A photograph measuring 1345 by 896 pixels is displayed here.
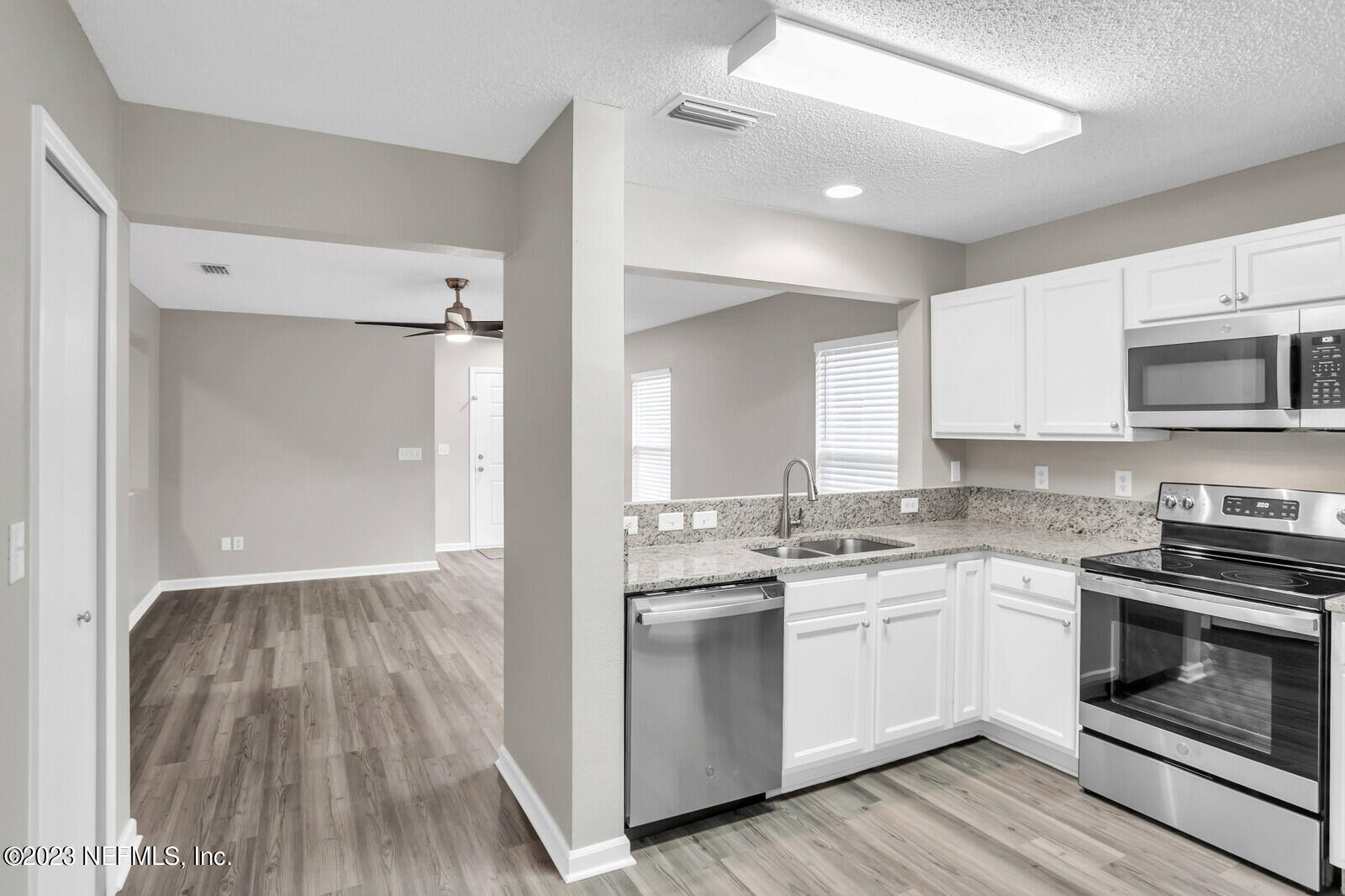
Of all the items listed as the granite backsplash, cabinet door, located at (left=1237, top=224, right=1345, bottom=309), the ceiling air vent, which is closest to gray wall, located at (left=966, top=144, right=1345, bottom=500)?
the granite backsplash

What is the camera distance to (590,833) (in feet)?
7.71

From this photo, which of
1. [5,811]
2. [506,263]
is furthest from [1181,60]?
[5,811]

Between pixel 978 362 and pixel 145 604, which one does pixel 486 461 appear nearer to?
pixel 145 604

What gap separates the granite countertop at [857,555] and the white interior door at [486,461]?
555cm

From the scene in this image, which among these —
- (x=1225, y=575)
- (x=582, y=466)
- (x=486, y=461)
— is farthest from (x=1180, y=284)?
(x=486, y=461)

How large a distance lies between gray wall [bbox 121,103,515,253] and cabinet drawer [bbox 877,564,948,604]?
196 centimetres

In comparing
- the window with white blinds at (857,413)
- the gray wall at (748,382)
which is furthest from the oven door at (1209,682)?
the gray wall at (748,382)

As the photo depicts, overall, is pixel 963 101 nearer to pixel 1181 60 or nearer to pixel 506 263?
pixel 1181 60

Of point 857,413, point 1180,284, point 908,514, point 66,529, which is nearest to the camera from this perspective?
point 66,529

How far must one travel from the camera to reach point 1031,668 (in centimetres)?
300

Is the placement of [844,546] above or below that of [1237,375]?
below

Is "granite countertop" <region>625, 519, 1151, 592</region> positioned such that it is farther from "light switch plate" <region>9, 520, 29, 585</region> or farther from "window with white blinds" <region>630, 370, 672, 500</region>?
"window with white blinds" <region>630, 370, 672, 500</region>

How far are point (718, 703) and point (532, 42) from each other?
211 centimetres

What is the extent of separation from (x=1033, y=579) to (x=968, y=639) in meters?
0.40
